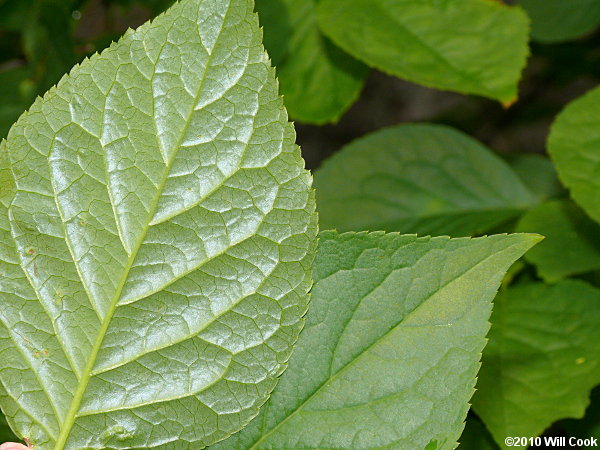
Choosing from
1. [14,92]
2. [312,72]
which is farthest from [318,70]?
[14,92]

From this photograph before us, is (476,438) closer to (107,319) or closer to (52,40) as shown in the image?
(107,319)

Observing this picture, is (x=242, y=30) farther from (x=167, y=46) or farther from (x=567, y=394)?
(x=567, y=394)

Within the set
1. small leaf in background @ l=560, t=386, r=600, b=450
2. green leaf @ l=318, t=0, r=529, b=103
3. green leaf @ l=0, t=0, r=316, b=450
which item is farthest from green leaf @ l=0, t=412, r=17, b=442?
small leaf in background @ l=560, t=386, r=600, b=450

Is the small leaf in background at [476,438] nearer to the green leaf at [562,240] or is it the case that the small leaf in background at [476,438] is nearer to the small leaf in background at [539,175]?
the green leaf at [562,240]

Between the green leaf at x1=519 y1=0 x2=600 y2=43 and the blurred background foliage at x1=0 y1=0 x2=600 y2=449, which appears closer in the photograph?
the blurred background foliage at x1=0 y1=0 x2=600 y2=449

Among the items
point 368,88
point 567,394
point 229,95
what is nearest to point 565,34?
point 567,394

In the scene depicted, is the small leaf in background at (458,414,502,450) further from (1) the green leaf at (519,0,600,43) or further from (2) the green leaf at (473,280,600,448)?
(1) the green leaf at (519,0,600,43)

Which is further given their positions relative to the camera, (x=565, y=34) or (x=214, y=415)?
(x=565, y=34)
